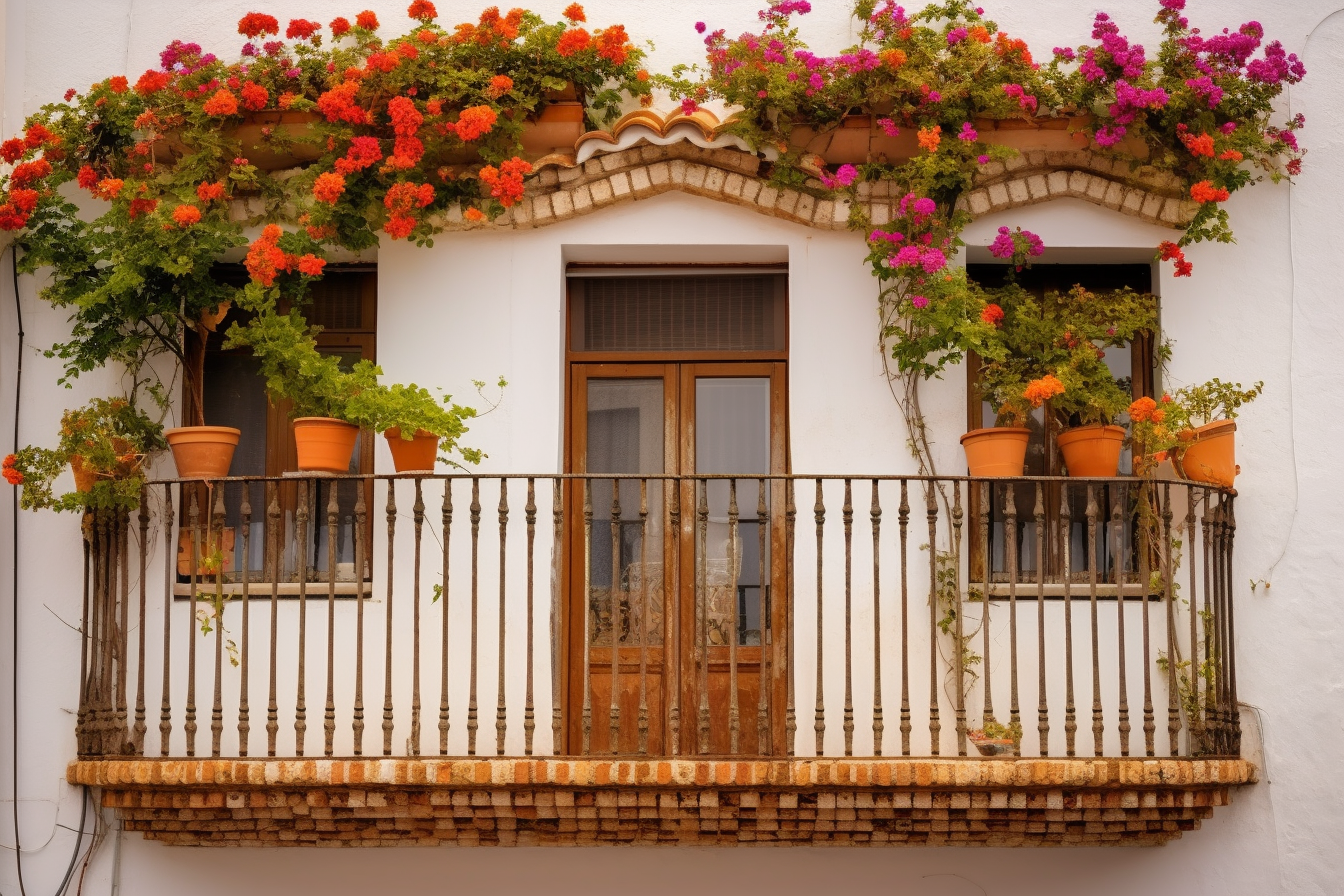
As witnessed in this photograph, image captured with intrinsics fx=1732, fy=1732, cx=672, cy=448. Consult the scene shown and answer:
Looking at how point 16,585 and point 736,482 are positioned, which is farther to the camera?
point 736,482

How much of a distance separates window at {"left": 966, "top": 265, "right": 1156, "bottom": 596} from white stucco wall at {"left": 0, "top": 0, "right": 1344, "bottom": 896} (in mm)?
257

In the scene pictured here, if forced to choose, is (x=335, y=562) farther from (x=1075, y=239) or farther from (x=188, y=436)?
(x=1075, y=239)

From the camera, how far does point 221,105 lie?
7.95 metres

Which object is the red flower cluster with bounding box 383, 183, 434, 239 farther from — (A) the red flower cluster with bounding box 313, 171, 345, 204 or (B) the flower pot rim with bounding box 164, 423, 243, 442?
(B) the flower pot rim with bounding box 164, 423, 243, 442

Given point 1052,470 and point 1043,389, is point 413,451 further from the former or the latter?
point 1052,470

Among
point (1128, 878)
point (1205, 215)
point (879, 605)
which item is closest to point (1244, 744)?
point (1128, 878)

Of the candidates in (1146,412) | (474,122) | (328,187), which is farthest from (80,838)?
(1146,412)

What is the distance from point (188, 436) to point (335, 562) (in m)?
0.90

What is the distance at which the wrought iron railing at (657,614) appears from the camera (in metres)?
7.72

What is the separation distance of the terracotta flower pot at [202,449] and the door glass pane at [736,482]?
2.27 metres

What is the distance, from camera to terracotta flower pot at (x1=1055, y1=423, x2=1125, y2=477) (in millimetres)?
8117

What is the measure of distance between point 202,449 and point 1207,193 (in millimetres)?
4799

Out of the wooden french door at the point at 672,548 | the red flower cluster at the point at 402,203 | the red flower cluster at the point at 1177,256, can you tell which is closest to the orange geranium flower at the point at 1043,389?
the red flower cluster at the point at 1177,256

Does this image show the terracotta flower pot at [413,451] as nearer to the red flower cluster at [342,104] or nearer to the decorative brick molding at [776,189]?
the decorative brick molding at [776,189]
